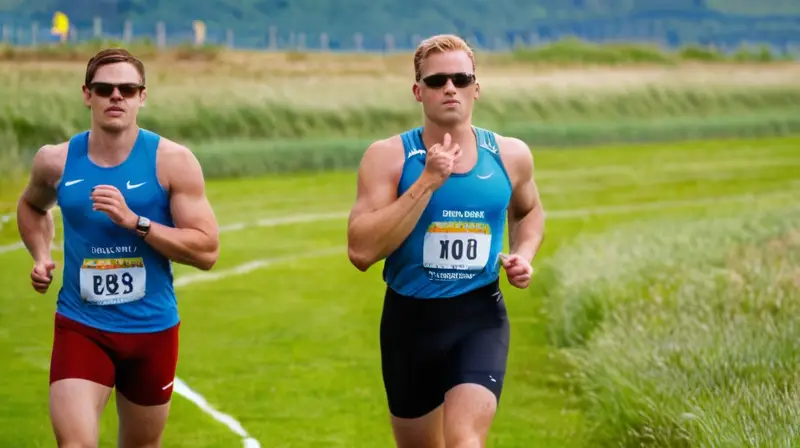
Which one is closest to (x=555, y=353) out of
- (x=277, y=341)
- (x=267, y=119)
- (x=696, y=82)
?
(x=277, y=341)

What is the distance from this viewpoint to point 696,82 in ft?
187

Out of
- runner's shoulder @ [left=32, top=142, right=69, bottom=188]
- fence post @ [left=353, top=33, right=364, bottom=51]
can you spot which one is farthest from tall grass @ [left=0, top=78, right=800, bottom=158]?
fence post @ [left=353, top=33, right=364, bottom=51]

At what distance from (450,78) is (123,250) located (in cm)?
Result: 169

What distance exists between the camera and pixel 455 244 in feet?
23.9

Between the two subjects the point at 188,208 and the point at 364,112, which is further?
the point at 364,112

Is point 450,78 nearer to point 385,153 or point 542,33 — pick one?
point 385,153

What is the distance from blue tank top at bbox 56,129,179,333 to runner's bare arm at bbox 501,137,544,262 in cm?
157

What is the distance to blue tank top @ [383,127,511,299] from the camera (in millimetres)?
7312

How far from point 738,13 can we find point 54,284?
4447 inches

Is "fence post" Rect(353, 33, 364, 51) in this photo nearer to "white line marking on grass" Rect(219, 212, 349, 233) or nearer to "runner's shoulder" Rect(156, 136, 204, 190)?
"white line marking on grass" Rect(219, 212, 349, 233)

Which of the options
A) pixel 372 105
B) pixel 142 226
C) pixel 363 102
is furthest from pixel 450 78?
pixel 363 102

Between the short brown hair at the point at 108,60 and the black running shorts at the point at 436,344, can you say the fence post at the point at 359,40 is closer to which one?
the short brown hair at the point at 108,60

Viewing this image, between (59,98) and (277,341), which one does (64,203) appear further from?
(59,98)

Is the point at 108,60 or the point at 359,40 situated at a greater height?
the point at 108,60
